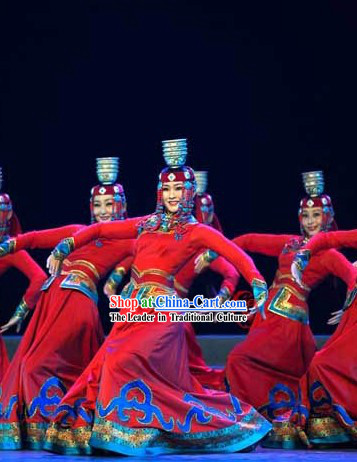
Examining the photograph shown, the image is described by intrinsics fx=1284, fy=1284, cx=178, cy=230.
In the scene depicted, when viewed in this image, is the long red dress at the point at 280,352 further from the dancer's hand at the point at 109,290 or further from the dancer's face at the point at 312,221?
the dancer's hand at the point at 109,290

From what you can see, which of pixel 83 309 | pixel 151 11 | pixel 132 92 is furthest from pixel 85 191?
pixel 83 309

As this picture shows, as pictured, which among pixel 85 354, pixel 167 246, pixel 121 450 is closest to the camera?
pixel 121 450

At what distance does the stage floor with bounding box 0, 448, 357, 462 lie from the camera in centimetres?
593

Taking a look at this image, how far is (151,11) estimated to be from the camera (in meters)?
8.82

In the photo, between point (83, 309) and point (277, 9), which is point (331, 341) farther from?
point (277, 9)

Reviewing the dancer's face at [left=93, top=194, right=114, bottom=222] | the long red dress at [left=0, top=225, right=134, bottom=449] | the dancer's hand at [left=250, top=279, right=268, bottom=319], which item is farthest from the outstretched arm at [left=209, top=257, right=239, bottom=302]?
the dancer's hand at [left=250, top=279, right=268, bottom=319]

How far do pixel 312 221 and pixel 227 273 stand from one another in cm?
59

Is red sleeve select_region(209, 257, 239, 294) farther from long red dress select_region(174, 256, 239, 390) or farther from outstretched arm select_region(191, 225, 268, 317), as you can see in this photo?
outstretched arm select_region(191, 225, 268, 317)

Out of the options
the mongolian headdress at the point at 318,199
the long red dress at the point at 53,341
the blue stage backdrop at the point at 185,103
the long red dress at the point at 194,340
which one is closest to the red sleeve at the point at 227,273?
the long red dress at the point at 194,340

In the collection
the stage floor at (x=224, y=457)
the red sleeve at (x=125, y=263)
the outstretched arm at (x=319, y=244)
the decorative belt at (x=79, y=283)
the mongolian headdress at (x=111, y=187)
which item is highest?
the mongolian headdress at (x=111, y=187)

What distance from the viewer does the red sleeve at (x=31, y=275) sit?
24.5ft

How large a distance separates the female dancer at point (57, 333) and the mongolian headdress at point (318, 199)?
1111 millimetres

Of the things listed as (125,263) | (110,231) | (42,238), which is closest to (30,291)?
(42,238)

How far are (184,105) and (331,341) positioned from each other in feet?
8.52
